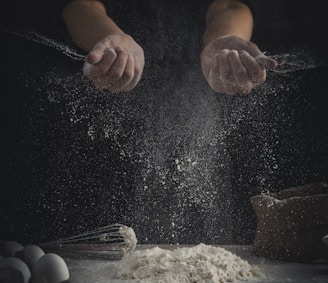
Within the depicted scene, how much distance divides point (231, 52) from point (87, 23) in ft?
0.74

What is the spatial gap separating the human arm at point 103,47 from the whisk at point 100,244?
204 millimetres

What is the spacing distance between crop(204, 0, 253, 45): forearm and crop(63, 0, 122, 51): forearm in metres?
0.14

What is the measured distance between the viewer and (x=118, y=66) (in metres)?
0.64

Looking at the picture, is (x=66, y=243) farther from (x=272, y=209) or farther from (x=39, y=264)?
(x=272, y=209)

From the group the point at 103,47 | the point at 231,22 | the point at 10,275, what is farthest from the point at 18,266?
the point at 231,22

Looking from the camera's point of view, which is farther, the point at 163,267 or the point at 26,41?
the point at 26,41

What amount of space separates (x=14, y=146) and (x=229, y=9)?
375 mm

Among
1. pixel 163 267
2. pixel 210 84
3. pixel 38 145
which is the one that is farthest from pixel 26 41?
pixel 163 267

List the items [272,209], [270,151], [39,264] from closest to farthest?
[39,264] < [272,209] < [270,151]

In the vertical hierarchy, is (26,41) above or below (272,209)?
above

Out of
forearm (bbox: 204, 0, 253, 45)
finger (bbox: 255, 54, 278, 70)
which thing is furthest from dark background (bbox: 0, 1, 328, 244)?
finger (bbox: 255, 54, 278, 70)

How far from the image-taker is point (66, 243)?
0.80m

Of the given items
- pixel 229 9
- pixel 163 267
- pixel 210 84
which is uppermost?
pixel 229 9

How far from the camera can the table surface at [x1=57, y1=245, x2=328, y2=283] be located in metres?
0.60
